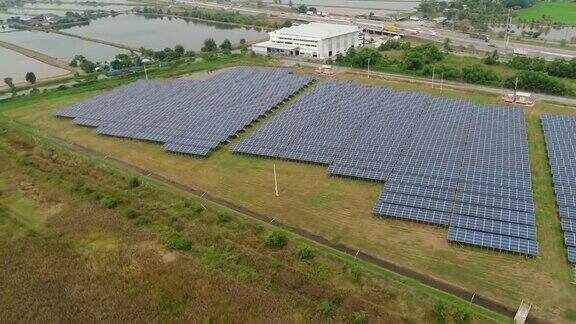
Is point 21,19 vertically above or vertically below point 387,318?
above

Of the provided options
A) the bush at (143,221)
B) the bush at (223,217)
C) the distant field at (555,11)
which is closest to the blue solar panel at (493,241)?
the bush at (223,217)

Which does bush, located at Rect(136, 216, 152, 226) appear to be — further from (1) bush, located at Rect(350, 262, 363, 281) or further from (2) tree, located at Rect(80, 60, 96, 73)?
(2) tree, located at Rect(80, 60, 96, 73)

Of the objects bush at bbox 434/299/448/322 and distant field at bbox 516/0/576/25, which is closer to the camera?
bush at bbox 434/299/448/322

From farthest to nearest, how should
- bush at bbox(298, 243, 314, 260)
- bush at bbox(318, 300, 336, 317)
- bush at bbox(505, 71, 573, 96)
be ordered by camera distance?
bush at bbox(505, 71, 573, 96)
bush at bbox(298, 243, 314, 260)
bush at bbox(318, 300, 336, 317)

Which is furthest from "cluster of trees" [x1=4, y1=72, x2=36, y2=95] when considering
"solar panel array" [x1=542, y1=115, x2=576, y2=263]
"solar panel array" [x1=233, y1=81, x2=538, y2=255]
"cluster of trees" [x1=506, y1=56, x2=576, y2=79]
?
"cluster of trees" [x1=506, y1=56, x2=576, y2=79]

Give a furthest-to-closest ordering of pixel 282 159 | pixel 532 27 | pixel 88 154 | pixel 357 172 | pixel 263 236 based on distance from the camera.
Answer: pixel 532 27, pixel 88 154, pixel 282 159, pixel 357 172, pixel 263 236

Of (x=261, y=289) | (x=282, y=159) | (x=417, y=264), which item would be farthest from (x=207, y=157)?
(x=417, y=264)

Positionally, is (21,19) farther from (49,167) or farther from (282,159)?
(282,159)
